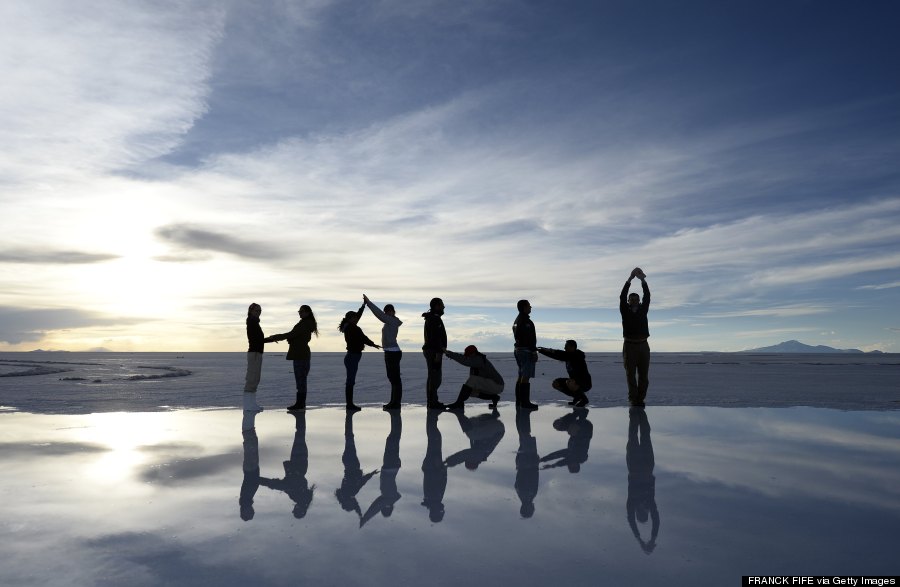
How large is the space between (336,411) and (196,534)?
8266 millimetres

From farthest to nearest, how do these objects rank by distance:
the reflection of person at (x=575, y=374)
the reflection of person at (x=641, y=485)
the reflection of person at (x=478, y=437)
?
the reflection of person at (x=575, y=374), the reflection of person at (x=478, y=437), the reflection of person at (x=641, y=485)

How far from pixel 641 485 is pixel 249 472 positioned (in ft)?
13.4

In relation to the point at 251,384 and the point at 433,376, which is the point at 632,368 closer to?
the point at 433,376

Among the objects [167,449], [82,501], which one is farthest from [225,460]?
[82,501]

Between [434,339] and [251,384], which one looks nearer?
[251,384]

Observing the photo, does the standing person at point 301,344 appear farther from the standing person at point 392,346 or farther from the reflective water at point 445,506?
the reflective water at point 445,506

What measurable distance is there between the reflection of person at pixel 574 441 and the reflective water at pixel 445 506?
2.4 inches

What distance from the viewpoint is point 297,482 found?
598cm

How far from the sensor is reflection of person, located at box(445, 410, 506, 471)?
282 inches

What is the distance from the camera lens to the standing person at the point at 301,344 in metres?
12.5

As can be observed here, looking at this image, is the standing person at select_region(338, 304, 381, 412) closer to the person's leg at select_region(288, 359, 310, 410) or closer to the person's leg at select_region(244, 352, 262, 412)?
the person's leg at select_region(288, 359, 310, 410)

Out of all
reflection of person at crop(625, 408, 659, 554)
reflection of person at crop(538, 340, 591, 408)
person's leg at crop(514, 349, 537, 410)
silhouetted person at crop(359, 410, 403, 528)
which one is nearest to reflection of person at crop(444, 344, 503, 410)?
person's leg at crop(514, 349, 537, 410)

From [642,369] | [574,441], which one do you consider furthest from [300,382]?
[642,369]

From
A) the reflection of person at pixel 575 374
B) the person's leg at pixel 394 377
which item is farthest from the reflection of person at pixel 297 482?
the reflection of person at pixel 575 374
